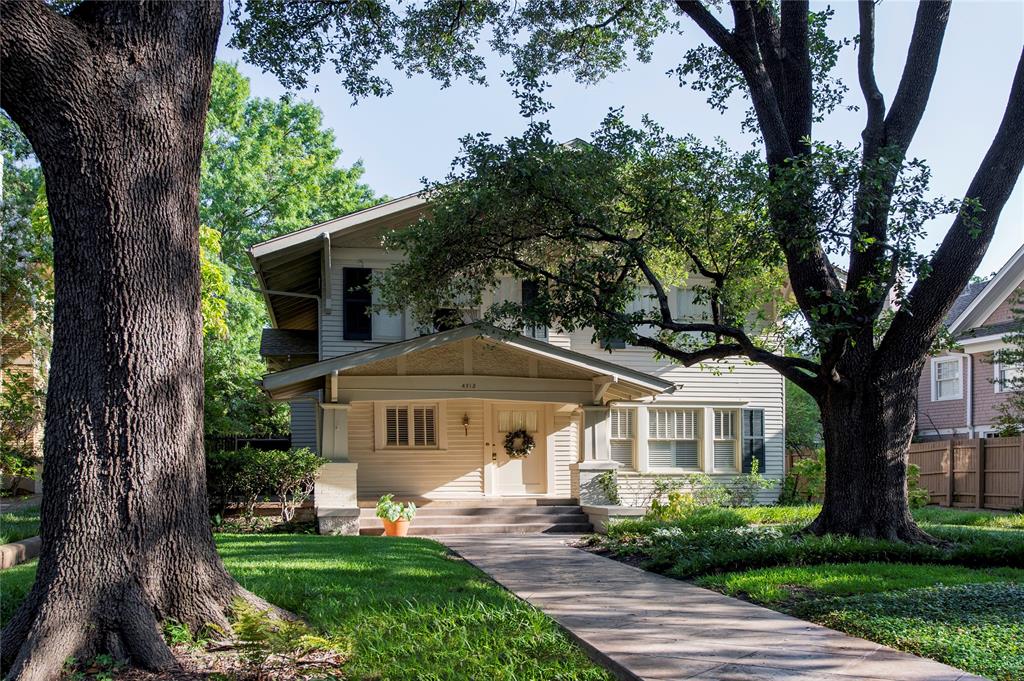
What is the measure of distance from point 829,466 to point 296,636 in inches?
319

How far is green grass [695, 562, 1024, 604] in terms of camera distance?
25.6 ft

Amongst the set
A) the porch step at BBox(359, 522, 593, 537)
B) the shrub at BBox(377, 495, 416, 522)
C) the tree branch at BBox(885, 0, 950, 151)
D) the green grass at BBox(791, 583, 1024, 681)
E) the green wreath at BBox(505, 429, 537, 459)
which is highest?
the tree branch at BBox(885, 0, 950, 151)

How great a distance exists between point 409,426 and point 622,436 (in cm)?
495

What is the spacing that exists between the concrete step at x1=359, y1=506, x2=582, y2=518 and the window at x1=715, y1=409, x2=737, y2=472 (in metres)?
5.13

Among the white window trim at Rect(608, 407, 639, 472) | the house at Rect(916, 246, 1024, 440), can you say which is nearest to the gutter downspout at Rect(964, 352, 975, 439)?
the house at Rect(916, 246, 1024, 440)

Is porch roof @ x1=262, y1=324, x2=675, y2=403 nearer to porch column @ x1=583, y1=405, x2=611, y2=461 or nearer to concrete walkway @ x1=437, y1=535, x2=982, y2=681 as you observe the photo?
porch column @ x1=583, y1=405, x2=611, y2=461

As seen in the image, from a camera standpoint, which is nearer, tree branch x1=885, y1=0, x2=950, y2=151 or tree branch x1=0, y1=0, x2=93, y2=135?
tree branch x1=0, y1=0, x2=93, y2=135

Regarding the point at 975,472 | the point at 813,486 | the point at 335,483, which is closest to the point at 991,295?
the point at 975,472

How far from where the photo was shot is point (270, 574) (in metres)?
8.24

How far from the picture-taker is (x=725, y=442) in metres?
21.2

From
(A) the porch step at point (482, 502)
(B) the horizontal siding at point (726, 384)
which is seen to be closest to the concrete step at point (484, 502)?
(A) the porch step at point (482, 502)

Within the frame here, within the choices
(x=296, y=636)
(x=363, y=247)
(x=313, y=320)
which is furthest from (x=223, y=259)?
(x=296, y=636)

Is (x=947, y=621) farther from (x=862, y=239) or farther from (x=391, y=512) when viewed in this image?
(x=391, y=512)

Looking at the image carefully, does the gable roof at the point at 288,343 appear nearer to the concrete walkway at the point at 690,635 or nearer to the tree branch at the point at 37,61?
the concrete walkway at the point at 690,635
